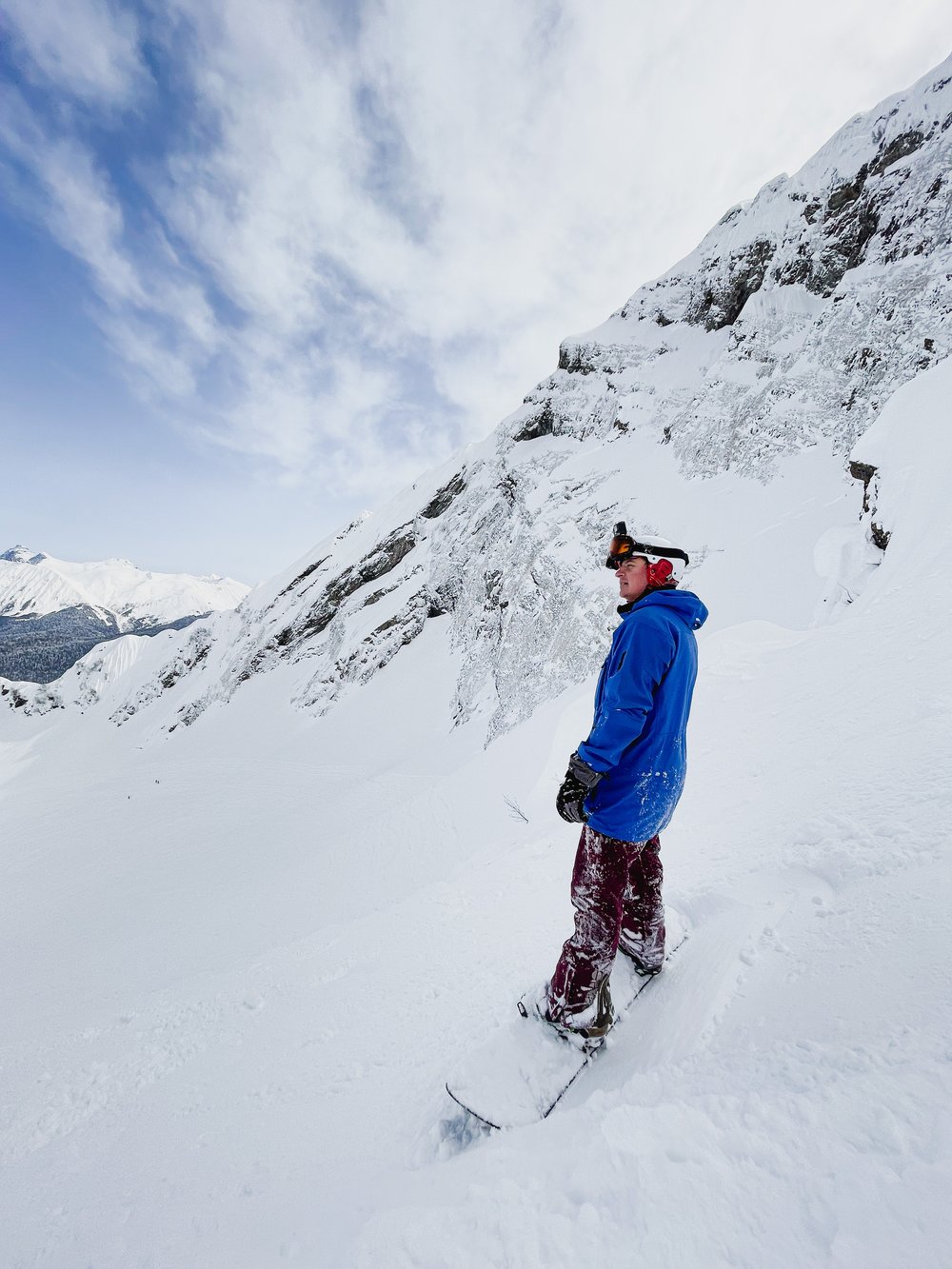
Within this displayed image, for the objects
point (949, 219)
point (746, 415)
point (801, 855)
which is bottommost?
point (801, 855)

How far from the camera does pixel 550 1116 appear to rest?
6.35 ft

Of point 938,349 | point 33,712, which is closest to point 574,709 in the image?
point 938,349

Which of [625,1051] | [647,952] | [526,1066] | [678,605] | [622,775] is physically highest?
[678,605]

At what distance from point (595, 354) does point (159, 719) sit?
4154cm

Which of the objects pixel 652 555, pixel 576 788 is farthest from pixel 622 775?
pixel 652 555

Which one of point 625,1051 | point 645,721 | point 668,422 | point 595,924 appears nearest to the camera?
point 625,1051

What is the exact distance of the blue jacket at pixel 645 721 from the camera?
2.25m

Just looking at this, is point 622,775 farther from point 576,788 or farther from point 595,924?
point 595,924

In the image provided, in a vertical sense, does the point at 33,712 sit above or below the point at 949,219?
below

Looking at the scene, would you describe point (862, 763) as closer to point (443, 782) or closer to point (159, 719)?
point (443, 782)

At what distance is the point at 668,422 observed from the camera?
23.1m

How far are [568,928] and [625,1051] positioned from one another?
1.42 meters

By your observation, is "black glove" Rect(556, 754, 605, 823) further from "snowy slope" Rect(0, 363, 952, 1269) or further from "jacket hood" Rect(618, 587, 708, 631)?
"snowy slope" Rect(0, 363, 952, 1269)

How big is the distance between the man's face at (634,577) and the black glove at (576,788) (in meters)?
0.90
